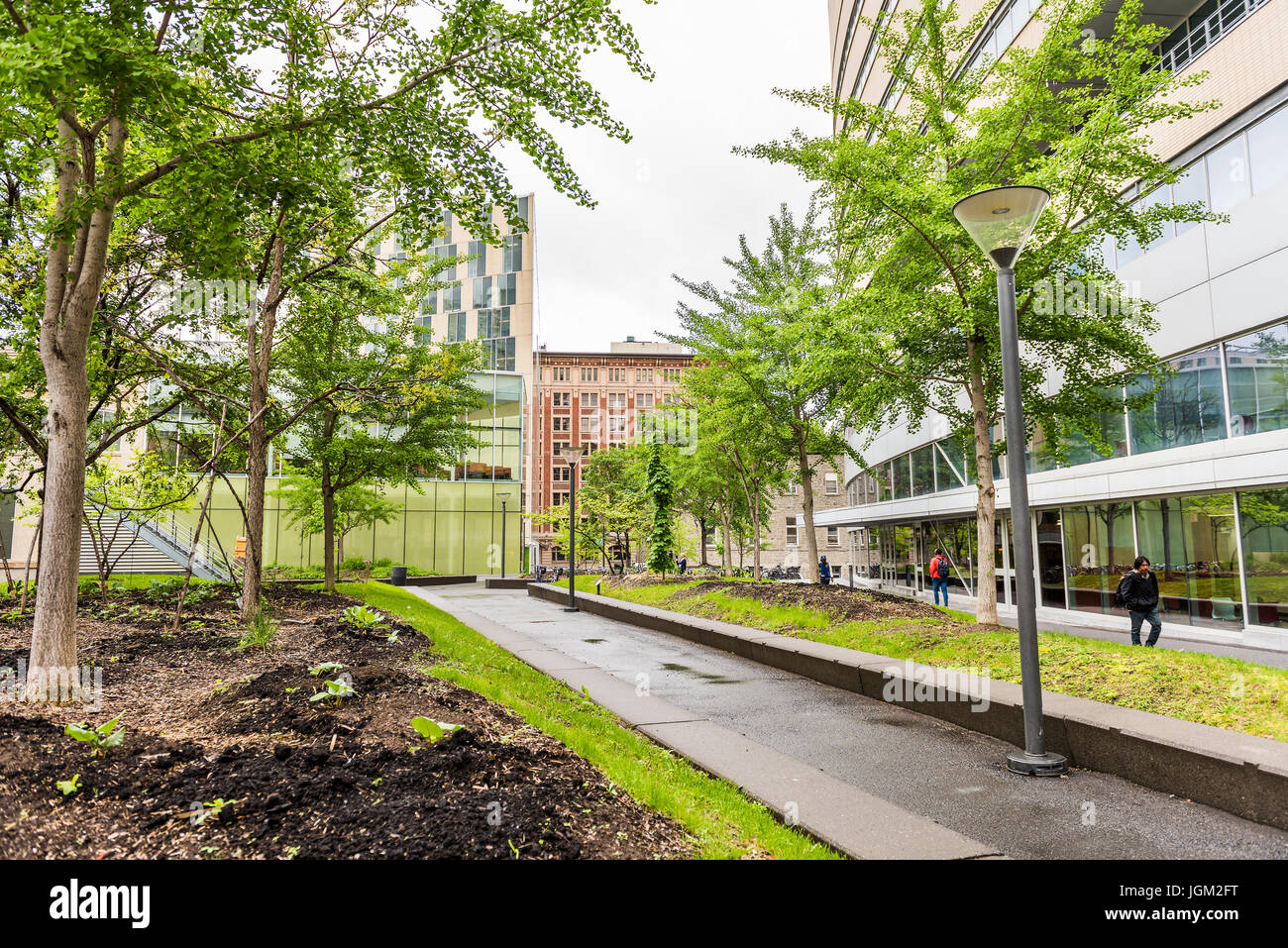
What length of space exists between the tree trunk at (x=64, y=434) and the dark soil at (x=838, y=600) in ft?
37.4

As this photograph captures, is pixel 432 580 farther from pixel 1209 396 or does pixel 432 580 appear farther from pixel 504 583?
pixel 1209 396

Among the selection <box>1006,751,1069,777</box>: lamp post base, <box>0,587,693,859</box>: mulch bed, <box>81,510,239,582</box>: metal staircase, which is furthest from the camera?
<box>81,510,239,582</box>: metal staircase

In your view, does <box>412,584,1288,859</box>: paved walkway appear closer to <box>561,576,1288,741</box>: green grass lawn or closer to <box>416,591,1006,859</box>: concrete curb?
<box>416,591,1006,859</box>: concrete curb

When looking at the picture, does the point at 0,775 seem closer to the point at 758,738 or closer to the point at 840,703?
the point at 758,738

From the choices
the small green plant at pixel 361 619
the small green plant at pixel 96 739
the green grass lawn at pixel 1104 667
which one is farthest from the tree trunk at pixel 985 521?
the small green plant at pixel 96 739

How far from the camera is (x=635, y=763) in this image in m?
5.46

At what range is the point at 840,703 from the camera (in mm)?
9242

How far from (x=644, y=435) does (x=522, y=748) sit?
26.5 meters

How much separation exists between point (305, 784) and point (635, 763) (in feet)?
7.71


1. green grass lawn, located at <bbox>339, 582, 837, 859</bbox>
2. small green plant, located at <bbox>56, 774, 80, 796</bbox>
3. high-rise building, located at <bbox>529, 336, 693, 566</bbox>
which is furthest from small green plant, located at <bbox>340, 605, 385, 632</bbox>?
high-rise building, located at <bbox>529, 336, 693, 566</bbox>

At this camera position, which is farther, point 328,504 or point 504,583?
point 504,583

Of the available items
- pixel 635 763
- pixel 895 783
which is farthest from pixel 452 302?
pixel 895 783

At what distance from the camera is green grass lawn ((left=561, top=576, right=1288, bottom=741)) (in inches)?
266

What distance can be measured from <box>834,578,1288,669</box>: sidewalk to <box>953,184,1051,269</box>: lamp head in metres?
6.93
